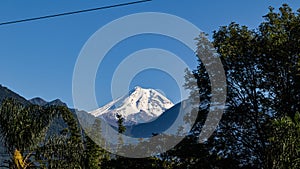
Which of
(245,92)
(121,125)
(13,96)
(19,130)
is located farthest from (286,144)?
(121,125)

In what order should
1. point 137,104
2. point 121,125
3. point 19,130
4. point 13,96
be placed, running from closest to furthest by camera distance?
point 19,130, point 13,96, point 121,125, point 137,104

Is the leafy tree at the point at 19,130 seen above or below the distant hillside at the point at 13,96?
below

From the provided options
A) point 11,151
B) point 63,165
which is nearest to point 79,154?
point 63,165

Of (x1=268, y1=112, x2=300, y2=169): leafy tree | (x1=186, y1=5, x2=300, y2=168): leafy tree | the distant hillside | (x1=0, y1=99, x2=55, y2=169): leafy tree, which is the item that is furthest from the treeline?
(x1=268, y1=112, x2=300, y2=169): leafy tree

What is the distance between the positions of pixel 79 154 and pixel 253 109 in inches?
311

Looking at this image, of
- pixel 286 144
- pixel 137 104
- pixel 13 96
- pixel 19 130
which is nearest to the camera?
pixel 286 144

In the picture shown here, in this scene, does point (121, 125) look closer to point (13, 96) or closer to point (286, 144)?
point (13, 96)

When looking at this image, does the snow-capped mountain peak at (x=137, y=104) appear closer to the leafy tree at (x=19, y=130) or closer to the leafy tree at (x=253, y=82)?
the leafy tree at (x=253, y=82)

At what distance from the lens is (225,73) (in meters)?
19.1

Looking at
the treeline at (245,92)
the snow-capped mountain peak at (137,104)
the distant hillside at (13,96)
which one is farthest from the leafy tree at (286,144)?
the snow-capped mountain peak at (137,104)

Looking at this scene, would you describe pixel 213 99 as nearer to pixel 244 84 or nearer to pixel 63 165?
pixel 244 84

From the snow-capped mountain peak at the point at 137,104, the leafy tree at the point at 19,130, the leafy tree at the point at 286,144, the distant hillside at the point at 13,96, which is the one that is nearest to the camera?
the leafy tree at the point at 286,144

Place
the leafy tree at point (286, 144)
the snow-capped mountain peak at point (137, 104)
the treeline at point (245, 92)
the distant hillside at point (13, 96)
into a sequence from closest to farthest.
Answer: the leafy tree at point (286, 144), the distant hillside at point (13, 96), the treeline at point (245, 92), the snow-capped mountain peak at point (137, 104)

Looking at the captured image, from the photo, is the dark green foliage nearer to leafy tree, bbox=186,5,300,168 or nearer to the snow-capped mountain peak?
the snow-capped mountain peak
